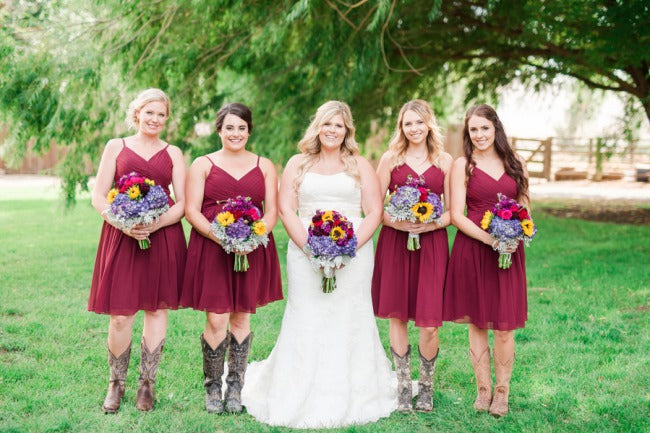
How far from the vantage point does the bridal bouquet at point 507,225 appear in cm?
430

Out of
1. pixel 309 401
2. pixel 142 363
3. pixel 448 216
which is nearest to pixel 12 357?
pixel 142 363

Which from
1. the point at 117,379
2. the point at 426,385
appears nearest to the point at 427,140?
the point at 426,385

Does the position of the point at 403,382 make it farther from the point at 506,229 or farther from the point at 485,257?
the point at 506,229

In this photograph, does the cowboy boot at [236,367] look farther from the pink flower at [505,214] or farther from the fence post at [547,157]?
the fence post at [547,157]

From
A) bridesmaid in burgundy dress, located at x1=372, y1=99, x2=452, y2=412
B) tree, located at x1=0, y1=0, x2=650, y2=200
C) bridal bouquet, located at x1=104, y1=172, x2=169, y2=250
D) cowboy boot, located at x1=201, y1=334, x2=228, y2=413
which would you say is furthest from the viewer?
tree, located at x1=0, y1=0, x2=650, y2=200

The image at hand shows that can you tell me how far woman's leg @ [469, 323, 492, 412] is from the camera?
4.69 m

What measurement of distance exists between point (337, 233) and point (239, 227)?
0.60 metres

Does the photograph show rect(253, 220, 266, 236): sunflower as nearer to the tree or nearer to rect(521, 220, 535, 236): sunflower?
rect(521, 220, 535, 236): sunflower

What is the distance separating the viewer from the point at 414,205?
4414 millimetres

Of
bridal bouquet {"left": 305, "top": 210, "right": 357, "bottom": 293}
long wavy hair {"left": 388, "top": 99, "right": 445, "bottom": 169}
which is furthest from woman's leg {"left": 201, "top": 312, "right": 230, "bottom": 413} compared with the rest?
long wavy hair {"left": 388, "top": 99, "right": 445, "bottom": 169}

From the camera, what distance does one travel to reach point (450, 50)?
12.4 meters

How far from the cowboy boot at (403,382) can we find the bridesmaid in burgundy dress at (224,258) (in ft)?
3.23

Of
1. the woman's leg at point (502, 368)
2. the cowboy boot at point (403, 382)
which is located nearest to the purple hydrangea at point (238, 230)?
the cowboy boot at point (403, 382)

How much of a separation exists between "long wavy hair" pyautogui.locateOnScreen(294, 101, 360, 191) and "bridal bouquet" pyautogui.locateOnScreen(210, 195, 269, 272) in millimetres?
500
